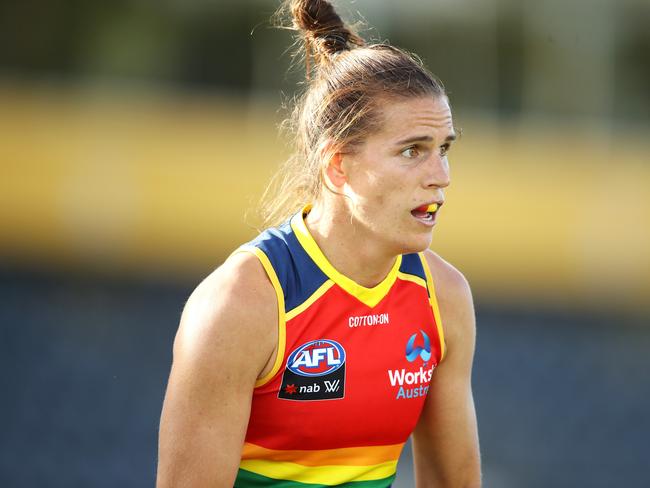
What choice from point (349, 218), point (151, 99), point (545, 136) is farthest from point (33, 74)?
point (349, 218)

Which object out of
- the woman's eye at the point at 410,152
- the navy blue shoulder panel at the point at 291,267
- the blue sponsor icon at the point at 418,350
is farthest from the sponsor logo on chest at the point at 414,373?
the woman's eye at the point at 410,152

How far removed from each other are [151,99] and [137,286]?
6.61 ft

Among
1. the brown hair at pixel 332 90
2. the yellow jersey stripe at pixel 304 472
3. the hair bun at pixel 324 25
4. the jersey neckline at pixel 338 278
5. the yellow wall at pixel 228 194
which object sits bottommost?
the yellow jersey stripe at pixel 304 472

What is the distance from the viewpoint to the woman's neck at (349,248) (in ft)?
12.0

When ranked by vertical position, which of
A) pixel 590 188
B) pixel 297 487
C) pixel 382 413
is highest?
pixel 590 188

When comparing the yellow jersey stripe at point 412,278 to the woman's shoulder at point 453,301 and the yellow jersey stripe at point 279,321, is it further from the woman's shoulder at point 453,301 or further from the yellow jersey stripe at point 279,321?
the yellow jersey stripe at point 279,321

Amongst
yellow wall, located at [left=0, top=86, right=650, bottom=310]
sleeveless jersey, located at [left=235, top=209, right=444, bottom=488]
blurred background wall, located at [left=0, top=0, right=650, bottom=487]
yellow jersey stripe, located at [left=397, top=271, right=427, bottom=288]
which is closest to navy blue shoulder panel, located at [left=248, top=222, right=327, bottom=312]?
Answer: sleeveless jersey, located at [left=235, top=209, right=444, bottom=488]

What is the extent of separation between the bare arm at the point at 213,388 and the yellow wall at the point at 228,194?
8418 mm

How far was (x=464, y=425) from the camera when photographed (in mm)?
3949

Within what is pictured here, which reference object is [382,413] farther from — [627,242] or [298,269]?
[627,242]

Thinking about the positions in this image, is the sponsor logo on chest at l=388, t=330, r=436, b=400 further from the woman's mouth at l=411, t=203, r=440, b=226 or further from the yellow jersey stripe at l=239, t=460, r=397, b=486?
the woman's mouth at l=411, t=203, r=440, b=226

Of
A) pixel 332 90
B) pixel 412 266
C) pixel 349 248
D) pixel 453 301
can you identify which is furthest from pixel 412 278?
pixel 332 90

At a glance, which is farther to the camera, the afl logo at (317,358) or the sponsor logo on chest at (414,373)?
the sponsor logo on chest at (414,373)

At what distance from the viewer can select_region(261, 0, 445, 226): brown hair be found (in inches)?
139
